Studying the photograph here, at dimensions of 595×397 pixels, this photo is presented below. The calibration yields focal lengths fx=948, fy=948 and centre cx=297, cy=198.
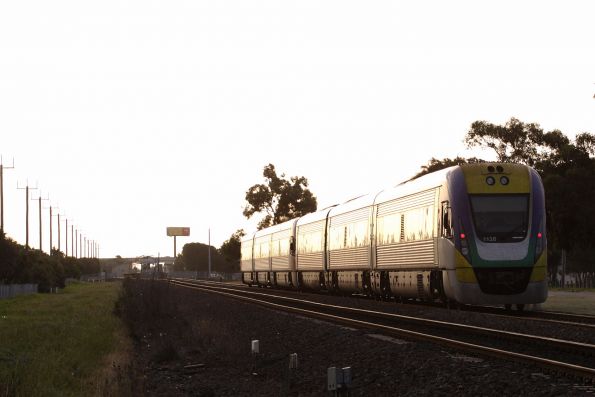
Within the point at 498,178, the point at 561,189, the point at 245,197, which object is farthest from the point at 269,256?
the point at 245,197

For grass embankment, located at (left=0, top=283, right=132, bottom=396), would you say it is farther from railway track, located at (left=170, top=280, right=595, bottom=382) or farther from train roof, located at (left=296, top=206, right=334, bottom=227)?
train roof, located at (left=296, top=206, right=334, bottom=227)

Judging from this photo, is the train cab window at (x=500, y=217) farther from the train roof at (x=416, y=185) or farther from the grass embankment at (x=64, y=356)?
the grass embankment at (x=64, y=356)

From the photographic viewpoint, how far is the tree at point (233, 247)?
11012 cm

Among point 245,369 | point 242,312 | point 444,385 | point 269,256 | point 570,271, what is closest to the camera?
point 444,385

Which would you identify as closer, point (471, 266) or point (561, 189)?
point (471, 266)

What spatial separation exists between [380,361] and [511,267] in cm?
915

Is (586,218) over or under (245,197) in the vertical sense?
under

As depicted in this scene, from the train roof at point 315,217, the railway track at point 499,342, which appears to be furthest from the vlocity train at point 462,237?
the train roof at point 315,217

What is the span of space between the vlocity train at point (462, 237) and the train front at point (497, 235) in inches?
0.9

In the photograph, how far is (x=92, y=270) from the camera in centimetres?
17300

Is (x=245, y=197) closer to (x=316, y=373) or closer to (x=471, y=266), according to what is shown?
(x=471, y=266)

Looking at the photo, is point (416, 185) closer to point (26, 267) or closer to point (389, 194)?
point (389, 194)

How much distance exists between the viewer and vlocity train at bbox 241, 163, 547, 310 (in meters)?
22.9

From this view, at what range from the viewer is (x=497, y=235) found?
76.1 feet
